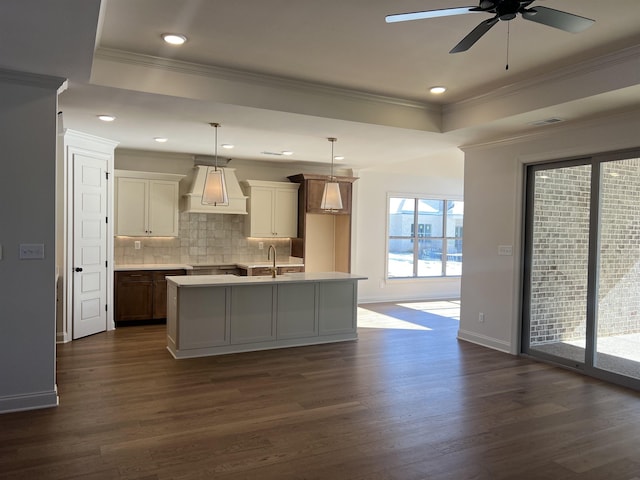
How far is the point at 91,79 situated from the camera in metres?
3.69

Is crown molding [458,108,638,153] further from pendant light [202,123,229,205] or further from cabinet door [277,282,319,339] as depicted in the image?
pendant light [202,123,229,205]

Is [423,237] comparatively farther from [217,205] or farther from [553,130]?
[553,130]

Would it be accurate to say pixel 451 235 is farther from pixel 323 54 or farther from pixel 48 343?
pixel 48 343

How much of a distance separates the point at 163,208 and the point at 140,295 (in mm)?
1337

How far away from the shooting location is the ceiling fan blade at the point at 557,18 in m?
2.29

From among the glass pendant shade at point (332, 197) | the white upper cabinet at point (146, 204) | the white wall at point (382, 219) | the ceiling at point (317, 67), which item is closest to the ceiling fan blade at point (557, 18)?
the ceiling at point (317, 67)

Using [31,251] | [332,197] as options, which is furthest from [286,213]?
[31,251]

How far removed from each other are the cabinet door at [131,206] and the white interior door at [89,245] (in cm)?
70

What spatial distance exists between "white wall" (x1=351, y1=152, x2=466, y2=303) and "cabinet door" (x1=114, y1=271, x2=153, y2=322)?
3705mm

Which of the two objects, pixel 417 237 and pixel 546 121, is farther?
pixel 417 237

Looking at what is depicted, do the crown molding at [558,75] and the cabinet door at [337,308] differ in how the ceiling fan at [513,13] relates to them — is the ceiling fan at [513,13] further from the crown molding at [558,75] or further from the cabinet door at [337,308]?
the cabinet door at [337,308]

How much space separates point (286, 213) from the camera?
7996 mm

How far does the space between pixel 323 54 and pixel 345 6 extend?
2.69 ft

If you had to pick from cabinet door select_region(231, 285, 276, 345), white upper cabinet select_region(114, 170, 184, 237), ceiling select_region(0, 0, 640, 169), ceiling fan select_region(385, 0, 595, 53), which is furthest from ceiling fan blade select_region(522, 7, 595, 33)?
white upper cabinet select_region(114, 170, 184, 237)
